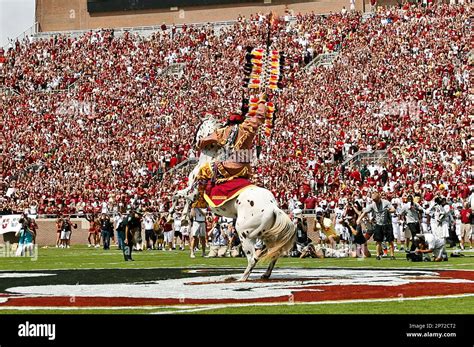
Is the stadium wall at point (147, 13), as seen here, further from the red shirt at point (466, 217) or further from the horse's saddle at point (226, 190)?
the horse's saddle at point (226, 190)

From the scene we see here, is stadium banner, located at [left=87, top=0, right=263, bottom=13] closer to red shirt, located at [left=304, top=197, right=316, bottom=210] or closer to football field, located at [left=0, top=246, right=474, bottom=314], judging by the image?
red shirt, located at [left=304, top=197, right=316, bottom=210]

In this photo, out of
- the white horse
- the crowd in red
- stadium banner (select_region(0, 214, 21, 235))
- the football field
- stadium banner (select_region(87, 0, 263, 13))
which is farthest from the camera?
stadium banner (select_region(87, 0, 263, 13))

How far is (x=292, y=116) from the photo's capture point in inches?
1726

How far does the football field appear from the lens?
1194 cm

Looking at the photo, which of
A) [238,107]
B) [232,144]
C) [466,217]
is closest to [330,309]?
[232,144]

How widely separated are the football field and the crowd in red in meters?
17.4

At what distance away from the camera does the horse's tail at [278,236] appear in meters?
16.2

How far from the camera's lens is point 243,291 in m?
14.3

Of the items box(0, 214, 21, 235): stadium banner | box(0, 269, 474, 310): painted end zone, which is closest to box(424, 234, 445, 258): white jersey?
box(0, 269, 474, 310): painted end zone

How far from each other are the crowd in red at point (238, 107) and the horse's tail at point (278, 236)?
1891cm

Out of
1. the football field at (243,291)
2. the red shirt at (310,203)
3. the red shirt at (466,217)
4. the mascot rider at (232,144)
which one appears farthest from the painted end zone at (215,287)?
the red shirt at (310,203)

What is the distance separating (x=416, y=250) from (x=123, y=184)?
77.1 ft

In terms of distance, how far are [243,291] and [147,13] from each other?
50.7 meters
